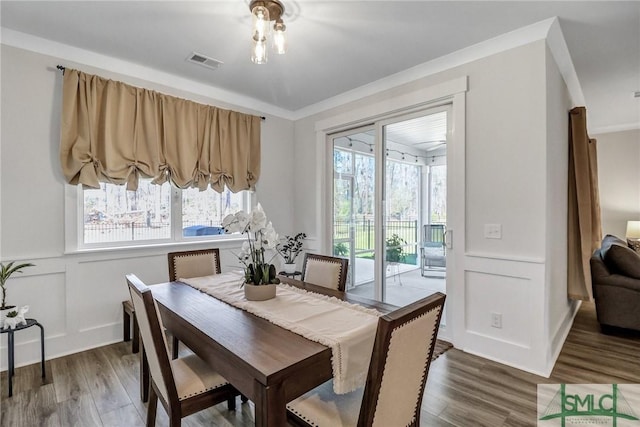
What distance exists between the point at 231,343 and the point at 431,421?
1369mm

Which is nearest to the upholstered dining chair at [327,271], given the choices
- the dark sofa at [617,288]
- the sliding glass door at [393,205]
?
the sliding glass door at [393,205]

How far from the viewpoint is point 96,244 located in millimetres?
2982

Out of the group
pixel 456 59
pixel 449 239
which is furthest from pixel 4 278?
pixel 456 59

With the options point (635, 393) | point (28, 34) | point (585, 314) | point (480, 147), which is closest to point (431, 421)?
point (635, 393)

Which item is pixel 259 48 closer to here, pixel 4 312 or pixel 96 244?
pixel 96 244

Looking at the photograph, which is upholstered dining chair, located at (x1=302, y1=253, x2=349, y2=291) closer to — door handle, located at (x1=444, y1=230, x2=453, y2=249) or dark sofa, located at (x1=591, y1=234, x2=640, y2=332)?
door handle, located at (x1=444, y1=230, x2=453, y2=249)

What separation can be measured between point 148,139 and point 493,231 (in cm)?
330

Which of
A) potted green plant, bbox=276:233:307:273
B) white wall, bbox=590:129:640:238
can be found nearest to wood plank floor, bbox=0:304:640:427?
potted green plant, bbox=276:233:307:273

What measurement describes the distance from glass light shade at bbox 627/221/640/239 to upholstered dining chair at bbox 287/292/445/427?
17.8 ft

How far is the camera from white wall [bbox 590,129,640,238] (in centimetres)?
502

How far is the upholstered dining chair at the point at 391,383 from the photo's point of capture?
1036 millimetres

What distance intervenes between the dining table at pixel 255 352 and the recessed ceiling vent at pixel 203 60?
223cm

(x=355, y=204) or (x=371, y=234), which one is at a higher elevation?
(x=355, y=204)

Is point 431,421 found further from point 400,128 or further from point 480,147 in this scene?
point 400,128
